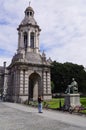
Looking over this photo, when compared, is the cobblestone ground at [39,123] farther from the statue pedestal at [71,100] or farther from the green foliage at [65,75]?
the green foliage at [65,75]

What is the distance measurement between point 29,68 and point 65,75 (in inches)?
1093

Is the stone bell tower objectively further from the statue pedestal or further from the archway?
the statue pedestal

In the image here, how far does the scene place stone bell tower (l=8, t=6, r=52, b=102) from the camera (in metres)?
43.8

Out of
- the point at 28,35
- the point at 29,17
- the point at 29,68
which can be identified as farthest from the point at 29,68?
the point at 29,17

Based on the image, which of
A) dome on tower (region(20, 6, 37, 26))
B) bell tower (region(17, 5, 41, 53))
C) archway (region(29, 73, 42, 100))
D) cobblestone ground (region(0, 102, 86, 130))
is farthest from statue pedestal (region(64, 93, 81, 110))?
dome on tower (region(20, 6, 37, 26))

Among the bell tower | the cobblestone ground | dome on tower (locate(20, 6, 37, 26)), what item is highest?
dome on tower (locate(20, 6, 37, 26))

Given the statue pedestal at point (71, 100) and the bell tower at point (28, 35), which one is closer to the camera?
the statue pedestal at point (71, 100)

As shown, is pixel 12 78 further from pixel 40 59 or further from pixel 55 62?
pixel 55 62

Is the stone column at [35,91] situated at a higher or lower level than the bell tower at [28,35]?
lower

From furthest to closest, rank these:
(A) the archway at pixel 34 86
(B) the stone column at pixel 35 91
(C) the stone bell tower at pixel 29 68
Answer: (B) the stone column at pixel 35 91 → (A) the archway at pixel 34 86 → (C) the stone bell tower at pixel 29 68

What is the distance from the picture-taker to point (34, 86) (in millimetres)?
47719

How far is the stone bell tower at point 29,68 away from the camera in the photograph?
4381 cm

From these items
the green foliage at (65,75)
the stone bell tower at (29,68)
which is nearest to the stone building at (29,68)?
the stone bell tower at (29,68)

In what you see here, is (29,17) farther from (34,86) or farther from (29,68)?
(34,86)
